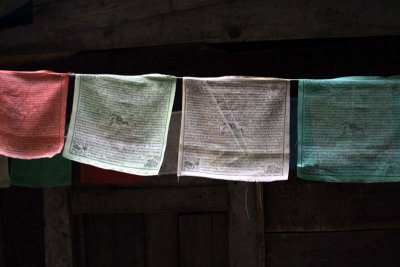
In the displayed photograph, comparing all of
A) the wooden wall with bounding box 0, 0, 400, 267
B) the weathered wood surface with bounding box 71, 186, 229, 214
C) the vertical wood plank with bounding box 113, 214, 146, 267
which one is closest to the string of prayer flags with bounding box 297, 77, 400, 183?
the wooden wall with bounding box 0, 0, 400, 267

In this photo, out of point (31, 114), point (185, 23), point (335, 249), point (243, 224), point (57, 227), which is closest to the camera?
point (31, 114)

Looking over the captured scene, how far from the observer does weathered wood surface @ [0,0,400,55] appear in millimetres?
3670

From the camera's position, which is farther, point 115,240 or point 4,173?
point 115,240

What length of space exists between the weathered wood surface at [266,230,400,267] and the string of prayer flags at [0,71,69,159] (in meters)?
2.15

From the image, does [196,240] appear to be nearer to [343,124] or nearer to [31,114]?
[343,124]

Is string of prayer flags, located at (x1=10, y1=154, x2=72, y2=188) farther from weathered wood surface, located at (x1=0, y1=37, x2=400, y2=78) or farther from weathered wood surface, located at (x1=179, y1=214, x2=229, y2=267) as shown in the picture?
weathered wood surface, located at (x1=179, y1=214, x2=229, y2=267)

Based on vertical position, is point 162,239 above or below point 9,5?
below

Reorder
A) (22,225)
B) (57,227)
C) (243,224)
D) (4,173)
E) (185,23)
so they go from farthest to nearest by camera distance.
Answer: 1. (22,225)
2. (57,227)
3. (4,173)
4. (243,224)
5. (185,23)

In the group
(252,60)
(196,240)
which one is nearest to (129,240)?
(196,240)

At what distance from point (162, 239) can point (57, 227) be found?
107 centimetres

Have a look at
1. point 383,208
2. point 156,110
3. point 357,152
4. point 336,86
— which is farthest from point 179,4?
point 383,208

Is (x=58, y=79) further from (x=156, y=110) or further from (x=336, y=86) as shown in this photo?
(x=336, y=86)

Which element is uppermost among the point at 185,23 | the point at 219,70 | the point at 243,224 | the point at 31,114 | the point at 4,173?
the point at 185,23

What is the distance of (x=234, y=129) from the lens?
3158 millimetres
